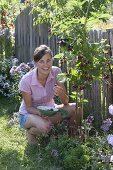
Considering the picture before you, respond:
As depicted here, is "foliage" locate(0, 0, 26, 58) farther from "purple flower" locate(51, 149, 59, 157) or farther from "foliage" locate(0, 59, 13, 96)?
"purple flower" locate(51, 149, 59, 157)

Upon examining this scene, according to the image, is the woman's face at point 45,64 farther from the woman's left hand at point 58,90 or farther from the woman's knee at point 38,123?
the woman's knee at point 38,123

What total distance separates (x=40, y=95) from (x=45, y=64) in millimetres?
471

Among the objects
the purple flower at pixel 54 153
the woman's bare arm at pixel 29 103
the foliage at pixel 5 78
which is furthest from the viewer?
the foliage at pixel 5 78

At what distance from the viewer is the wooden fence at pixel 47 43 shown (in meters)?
6.00

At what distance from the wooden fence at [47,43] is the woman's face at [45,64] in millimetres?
886

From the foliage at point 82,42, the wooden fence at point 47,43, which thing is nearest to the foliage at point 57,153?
the foliage at point 82,42

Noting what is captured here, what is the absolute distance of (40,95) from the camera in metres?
5.59

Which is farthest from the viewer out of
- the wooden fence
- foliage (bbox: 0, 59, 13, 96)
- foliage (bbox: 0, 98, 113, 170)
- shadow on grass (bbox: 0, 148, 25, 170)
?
foliage (bbox: 0, 59, 13, 96)

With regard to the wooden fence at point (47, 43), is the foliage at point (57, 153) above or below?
below

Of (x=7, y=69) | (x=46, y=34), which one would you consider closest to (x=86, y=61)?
(x=46, y=34)

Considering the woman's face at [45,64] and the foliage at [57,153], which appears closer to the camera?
the foliage at [57,153]

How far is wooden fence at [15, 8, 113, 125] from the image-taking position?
5996 mm

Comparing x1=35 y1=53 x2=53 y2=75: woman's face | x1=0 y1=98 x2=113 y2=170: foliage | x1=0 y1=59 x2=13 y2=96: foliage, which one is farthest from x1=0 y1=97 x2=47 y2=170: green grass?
x1=0 y1=59 x2=13 y2=96: foliage

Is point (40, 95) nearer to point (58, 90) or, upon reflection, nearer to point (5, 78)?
point (58, 90)
